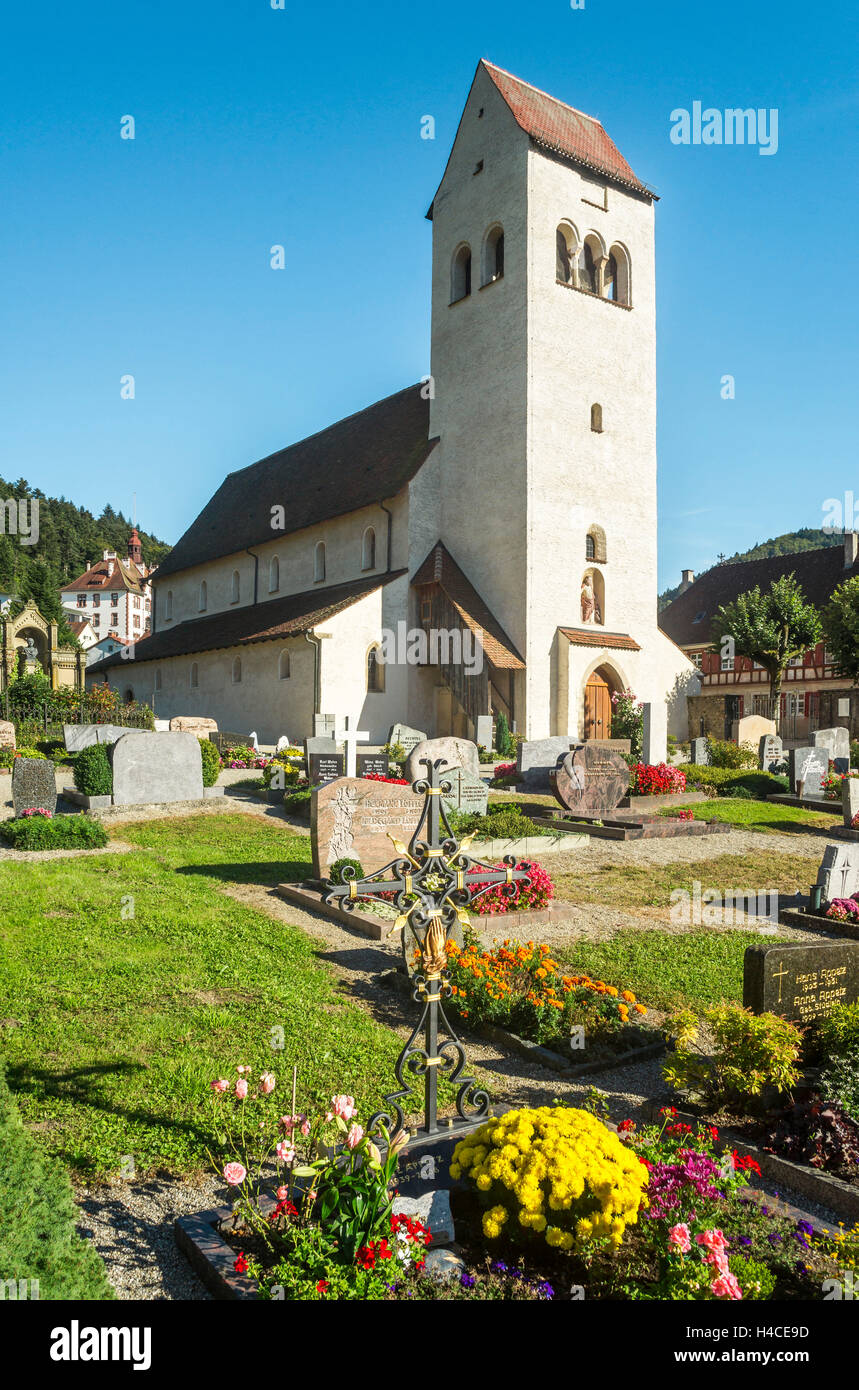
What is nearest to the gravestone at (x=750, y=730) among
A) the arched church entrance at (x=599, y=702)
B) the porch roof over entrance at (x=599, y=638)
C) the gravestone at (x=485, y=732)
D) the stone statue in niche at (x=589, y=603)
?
the arched church entrance at (x=599, y=702)

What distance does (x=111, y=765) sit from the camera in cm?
1606

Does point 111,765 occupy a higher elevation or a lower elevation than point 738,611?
lower

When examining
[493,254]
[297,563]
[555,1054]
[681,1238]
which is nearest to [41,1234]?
[681,1238]

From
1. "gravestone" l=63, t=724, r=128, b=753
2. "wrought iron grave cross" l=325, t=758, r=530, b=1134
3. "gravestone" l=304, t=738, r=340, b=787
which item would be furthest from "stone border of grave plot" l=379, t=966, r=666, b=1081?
"gravestone" l=63, t=724, r=128, b=753

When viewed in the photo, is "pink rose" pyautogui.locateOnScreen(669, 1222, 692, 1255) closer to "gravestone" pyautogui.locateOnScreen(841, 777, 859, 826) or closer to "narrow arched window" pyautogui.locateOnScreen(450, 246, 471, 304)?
"gravestone" pyautogui.locateOnScreen(841, 777, 859, 826)

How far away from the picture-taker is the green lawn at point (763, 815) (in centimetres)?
1720

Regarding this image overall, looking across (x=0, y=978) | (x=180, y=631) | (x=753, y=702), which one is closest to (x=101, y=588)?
(x=180, y=631)

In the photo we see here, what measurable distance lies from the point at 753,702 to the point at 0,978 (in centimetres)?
4348

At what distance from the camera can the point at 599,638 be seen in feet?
92.4

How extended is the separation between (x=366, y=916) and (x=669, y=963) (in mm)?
3179

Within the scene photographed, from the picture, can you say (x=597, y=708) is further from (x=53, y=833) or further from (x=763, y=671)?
(x=763, y=671)

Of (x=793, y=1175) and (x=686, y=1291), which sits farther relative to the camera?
(x=793, y=1175)

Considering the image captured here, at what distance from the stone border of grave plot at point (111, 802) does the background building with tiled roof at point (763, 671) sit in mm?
25994
